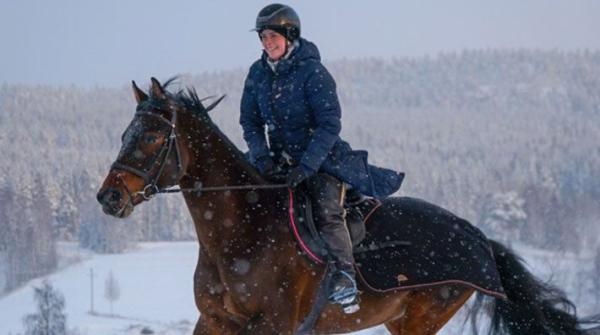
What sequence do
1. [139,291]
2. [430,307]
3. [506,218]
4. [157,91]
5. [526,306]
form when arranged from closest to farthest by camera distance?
[157,91] < [430,307] < [526,306] < [139,291] < [506,218]

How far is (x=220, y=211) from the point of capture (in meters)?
5.76

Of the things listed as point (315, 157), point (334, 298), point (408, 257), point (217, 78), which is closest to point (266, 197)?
point (315, 157)

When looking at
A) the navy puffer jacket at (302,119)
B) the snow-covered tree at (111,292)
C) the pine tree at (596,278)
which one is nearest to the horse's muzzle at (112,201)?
the navy puffer jacket at (302,119)

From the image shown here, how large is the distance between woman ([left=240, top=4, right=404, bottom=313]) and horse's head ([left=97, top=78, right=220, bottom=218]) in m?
0.77

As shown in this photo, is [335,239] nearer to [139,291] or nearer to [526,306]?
[526,306]

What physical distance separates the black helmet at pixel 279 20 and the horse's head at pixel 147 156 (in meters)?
0.89

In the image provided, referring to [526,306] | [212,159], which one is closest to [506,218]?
[526,306]

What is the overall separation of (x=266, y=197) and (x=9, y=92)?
617 ft

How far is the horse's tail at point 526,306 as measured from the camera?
24.1 feet

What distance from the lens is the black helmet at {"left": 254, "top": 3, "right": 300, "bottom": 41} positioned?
5848 mm

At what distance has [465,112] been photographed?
192m

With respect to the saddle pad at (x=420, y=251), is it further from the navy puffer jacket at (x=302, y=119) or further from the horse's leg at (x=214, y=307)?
the horse's leg at (x=214, y=307)

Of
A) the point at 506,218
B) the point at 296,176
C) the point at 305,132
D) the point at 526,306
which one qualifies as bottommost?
the point at 506,218

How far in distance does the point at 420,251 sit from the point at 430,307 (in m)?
0.57
